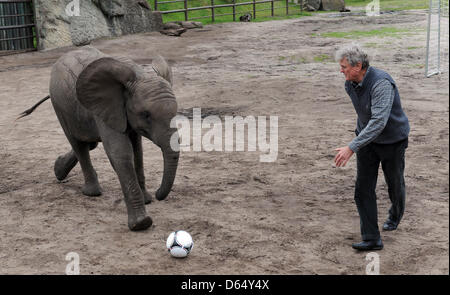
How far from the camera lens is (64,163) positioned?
7449 millimetres

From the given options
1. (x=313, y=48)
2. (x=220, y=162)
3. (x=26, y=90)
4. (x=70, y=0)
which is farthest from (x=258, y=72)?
(x=70, y=0)

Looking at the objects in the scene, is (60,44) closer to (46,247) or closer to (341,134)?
(341,134)

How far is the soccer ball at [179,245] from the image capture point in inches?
205

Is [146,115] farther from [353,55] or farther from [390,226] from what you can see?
[390,226]

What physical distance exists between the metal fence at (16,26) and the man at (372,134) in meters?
15.0

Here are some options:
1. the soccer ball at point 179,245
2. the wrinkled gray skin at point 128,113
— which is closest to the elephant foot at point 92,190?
the wrinkled gray skin at point 128,113

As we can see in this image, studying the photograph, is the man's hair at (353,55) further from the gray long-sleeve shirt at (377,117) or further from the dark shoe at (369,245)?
the dark shoe at (369,245)

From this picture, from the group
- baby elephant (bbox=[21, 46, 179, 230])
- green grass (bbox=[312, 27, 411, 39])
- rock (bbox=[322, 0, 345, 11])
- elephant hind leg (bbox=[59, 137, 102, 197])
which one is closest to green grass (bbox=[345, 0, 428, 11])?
rock (bbox=[322, 0, 345, 11])

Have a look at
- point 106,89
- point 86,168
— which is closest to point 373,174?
point 106,89

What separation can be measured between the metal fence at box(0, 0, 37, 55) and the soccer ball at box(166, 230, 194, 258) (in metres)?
14.4

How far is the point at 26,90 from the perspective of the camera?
43.8ft

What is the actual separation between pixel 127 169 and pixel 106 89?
0.79m

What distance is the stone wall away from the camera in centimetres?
1870

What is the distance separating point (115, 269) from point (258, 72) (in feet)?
31.9
